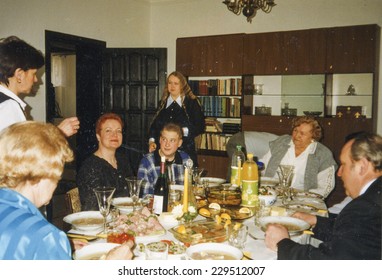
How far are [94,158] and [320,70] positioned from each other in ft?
11.7

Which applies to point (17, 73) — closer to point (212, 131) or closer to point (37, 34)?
point (37, 34)

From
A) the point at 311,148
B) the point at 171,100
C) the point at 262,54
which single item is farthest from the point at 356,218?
the point at 262,54

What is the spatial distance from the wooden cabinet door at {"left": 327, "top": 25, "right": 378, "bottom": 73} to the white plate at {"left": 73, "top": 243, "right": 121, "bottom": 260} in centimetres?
420

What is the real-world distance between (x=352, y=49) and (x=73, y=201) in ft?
13.1

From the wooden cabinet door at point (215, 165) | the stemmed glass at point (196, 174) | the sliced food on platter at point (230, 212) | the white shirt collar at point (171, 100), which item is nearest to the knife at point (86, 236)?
the sliced food on platter at point (230, 212)

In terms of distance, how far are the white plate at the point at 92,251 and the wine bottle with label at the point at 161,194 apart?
53 centimetres

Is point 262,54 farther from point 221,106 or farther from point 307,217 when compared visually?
point 307,217

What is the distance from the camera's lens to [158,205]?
1.99 metres

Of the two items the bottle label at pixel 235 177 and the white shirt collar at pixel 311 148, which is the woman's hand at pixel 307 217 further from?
the white shirt collar at pixel 311 148

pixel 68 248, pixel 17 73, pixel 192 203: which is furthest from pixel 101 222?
pixel 17 73

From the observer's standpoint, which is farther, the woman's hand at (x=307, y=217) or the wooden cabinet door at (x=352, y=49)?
the wooden cabinet door at (x=352, y=49)

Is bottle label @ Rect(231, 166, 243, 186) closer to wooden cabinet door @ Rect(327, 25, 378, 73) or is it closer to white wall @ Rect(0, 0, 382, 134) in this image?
wooden cabinet door @ Rect(327, 25, 378, 73)

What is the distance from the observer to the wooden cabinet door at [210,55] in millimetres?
5473

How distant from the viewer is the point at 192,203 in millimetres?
1971
